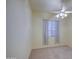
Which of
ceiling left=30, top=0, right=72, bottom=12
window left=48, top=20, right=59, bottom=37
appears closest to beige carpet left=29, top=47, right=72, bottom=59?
window left=48, top=20, right=59, bottom=37

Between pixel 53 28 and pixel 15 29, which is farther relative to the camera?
pixel 53 28

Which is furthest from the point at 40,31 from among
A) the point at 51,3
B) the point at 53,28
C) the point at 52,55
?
the point at 51,3

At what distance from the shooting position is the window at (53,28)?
20.3 ft

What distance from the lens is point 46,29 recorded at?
20.0ft

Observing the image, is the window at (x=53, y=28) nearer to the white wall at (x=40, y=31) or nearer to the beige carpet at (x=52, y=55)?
the white wall at (x=40, y=31)

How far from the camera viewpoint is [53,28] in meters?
6.25

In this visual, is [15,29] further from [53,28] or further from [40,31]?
[53,28]

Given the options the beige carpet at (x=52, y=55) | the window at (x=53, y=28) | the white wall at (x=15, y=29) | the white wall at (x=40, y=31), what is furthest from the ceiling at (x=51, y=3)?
the beige carpet at (x=52, y=55)

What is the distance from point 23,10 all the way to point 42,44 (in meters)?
3.60

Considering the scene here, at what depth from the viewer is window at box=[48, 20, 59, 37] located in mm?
6184

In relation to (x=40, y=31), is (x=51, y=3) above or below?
above
